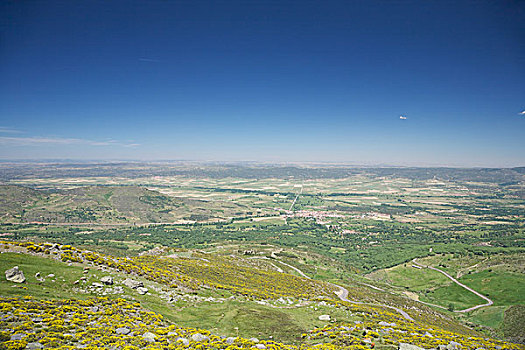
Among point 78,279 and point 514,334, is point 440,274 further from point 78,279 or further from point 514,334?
point 78,279

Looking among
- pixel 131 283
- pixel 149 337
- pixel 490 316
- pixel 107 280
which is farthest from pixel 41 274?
pixel 490 316

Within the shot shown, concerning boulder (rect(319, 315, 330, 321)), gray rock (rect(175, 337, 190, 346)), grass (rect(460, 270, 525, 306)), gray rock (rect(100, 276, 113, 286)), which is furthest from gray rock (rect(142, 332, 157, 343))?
grass (rect(460, 270, 525, 306))

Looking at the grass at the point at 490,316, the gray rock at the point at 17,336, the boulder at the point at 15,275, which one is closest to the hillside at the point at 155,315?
the gray rock at the point at 17,336

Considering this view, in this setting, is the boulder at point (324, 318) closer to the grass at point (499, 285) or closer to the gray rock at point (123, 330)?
the gray rock at point (123, 330)

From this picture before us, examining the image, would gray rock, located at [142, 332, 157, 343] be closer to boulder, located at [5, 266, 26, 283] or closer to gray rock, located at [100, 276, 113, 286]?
gray rock, located at [100, 276, 113, 286]

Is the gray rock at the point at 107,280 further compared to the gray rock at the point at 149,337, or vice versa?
the gray rock at the point at 107,280

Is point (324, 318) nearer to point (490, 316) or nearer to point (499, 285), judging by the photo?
point (490, 316)
